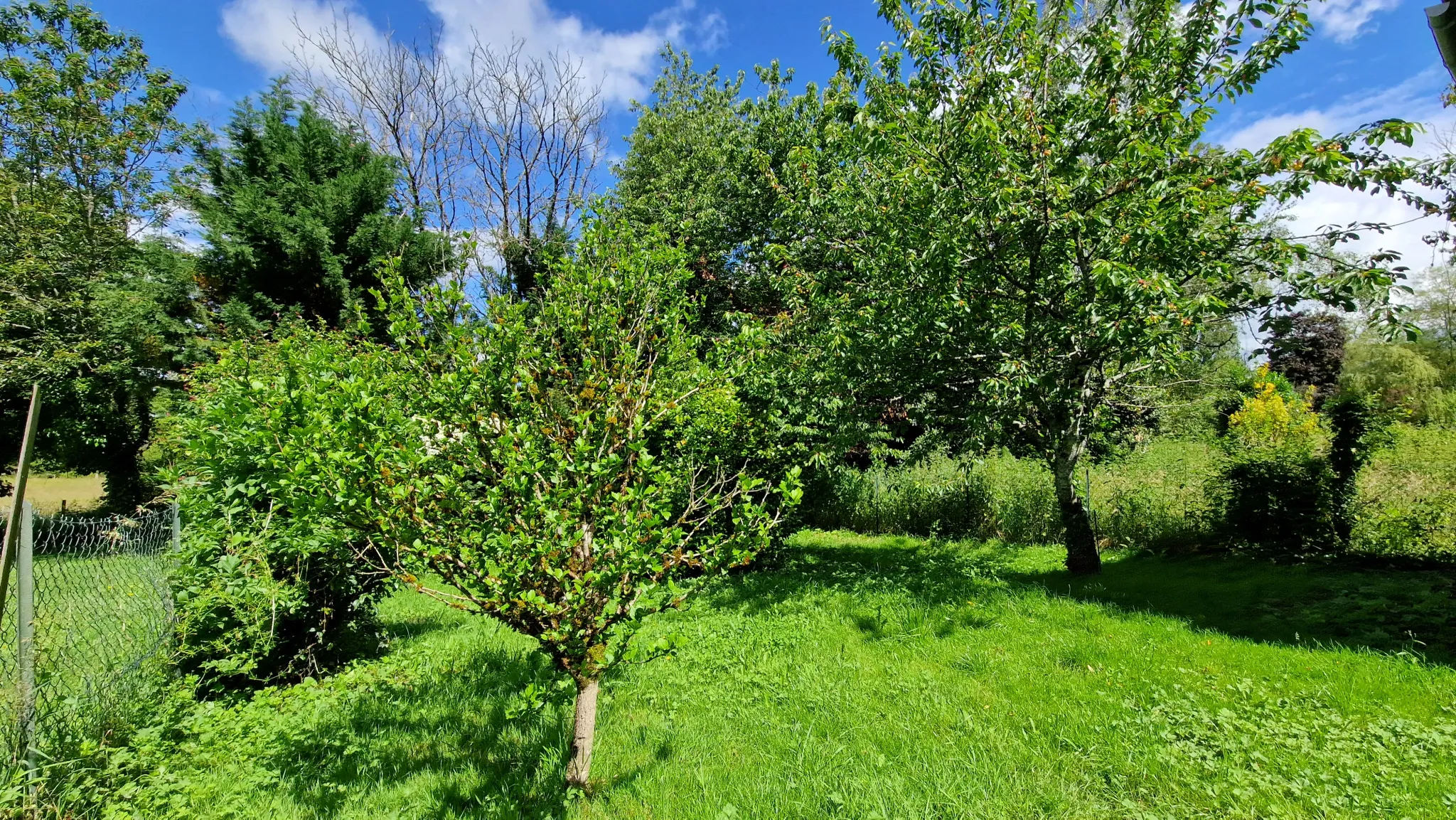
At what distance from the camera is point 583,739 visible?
3066mm

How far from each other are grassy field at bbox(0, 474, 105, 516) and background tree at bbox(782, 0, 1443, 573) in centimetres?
2177

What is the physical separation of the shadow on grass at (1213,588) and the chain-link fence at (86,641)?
508 cm

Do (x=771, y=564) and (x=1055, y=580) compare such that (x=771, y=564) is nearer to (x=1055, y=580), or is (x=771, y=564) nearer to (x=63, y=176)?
(x=1055, y=580)

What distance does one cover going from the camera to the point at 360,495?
7.80 ft

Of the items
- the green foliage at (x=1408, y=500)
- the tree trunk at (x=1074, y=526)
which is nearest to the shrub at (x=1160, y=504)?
the green foliage at (x=1408, y=500)

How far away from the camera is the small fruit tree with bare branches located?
2.47 m

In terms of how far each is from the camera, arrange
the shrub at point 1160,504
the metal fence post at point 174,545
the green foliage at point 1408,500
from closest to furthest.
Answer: the metal fence post at point 174,545 < the green foliage at point 1408,500 < the shrub at point 1160,504

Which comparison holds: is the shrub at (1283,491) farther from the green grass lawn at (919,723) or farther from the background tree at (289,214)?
the background tree at (289,214)

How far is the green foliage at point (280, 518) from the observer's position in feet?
8.20

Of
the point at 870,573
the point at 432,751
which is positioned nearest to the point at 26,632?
the point at 432,751

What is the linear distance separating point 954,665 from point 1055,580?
3.21 meters

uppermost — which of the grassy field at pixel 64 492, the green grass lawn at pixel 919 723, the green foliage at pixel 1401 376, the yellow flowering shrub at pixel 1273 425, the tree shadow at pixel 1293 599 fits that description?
the green foliage at pixel 1401 376

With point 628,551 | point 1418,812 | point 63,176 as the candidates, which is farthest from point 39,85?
point 1418,812

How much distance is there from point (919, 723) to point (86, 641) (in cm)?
532
